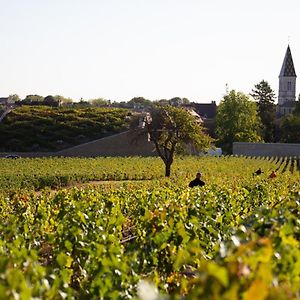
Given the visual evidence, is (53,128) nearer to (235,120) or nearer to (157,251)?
(235,120)

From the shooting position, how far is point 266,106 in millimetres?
96062

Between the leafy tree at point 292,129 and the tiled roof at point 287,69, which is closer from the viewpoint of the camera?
the leafy tree at point 292,129

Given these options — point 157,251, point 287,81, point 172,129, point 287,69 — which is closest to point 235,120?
point 172,129

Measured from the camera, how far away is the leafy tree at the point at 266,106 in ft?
303

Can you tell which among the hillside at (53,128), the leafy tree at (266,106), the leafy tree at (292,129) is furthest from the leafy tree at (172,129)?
the leafy tree at (266,106)

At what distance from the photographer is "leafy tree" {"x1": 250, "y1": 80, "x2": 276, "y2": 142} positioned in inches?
3642

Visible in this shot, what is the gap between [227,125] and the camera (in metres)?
80.4

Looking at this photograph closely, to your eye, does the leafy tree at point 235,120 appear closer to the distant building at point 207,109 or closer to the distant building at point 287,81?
the distant building at point 207,109

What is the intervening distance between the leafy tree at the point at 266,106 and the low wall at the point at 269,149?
78.0 ft

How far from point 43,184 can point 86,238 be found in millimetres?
23236

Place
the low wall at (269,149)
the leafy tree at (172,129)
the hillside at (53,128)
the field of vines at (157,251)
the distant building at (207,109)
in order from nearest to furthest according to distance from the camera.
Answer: the field of vines at (157,251)
the leafy tree at (172,129)
the hillside at (53,128)
the low wall at (269,149)
the distant building at (207,109)

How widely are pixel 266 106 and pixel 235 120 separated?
56.3 feet

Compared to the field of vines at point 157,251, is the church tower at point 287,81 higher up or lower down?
higher up

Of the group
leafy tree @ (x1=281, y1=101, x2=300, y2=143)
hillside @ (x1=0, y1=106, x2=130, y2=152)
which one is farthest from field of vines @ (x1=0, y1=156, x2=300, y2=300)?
leafy tree @ (x1=281, y1=101, x2=300, y2=143)
